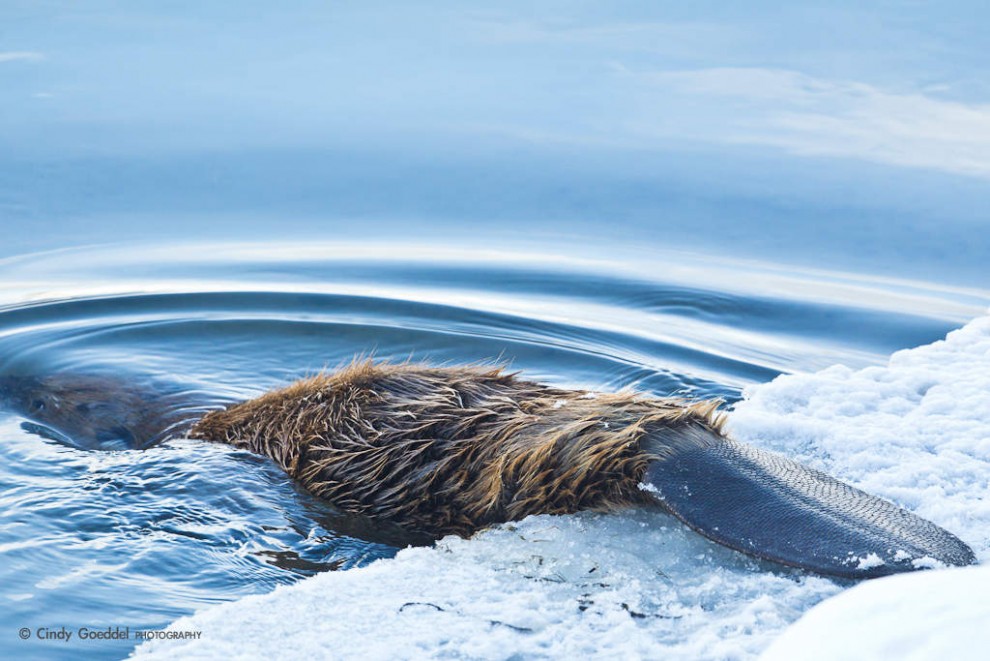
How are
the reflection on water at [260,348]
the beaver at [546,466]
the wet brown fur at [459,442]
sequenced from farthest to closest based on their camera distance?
the reflection on water at [260,348] → the wet brown fur at [459,442] → the beaver at [546,466]

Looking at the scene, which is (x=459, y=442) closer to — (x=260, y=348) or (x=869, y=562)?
(x=869, y=562)

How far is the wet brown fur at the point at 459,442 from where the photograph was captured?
137 inches

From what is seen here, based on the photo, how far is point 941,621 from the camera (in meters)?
1.59

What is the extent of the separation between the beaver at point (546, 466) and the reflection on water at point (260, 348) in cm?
18

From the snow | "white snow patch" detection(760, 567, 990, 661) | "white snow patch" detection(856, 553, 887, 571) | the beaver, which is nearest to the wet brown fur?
the beaver

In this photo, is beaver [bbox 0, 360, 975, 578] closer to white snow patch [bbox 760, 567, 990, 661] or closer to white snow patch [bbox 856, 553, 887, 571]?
white snow patch [bbox 856, 553, 887, 571]

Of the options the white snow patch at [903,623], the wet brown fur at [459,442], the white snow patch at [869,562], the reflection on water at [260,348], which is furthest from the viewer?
the reflection on water at [260,348]

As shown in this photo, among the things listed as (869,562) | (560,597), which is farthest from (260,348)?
(869,562)

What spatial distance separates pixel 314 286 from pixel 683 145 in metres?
3.39

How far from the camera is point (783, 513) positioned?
3.15m

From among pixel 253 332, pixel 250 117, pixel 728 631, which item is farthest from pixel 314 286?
pixel 728 631

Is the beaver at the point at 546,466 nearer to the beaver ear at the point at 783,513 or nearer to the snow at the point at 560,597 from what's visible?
the beaver ear at the point at 783,513

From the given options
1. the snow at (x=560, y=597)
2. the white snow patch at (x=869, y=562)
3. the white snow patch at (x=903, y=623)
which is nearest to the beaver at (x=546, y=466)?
the white snow patch at (x=869, y=562)

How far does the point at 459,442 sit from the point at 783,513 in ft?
3.59
